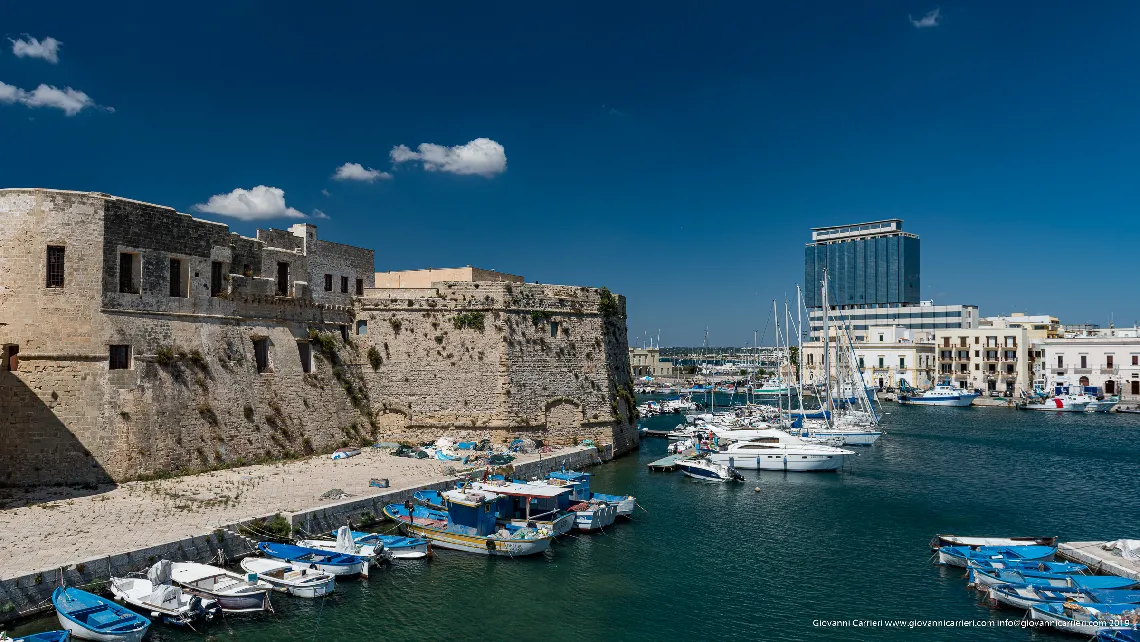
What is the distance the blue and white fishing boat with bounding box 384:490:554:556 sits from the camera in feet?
59.7

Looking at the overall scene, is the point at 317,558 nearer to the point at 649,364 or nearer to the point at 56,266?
the point at 56,266

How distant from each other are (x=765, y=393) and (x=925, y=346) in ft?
66.3

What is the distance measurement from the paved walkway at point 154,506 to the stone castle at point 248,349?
1307mm

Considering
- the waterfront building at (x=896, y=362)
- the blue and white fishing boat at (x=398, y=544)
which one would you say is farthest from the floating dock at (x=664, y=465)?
the waterfront building at (x=896, y=362)

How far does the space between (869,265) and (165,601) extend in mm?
152038

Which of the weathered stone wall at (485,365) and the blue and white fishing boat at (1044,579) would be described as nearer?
the blue and white fishing boat at (1044,579)

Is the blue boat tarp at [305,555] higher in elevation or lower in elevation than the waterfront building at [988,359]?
lower

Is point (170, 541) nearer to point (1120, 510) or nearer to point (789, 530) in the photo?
point (789, 530)

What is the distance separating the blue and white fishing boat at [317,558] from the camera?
51.3 ft

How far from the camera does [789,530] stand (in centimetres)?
2122

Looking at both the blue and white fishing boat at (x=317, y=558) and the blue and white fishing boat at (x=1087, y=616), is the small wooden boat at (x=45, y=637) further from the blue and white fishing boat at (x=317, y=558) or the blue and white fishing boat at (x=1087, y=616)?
the blue and white fishing boat at (x=1087, y=616)

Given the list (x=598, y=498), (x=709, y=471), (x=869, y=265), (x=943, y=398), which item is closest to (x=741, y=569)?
(x=598, y=498)

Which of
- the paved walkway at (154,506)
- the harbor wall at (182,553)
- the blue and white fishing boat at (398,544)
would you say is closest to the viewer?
the harbor wall at (182,553)

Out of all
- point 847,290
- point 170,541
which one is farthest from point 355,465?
point 847,290
